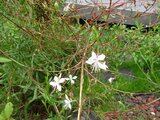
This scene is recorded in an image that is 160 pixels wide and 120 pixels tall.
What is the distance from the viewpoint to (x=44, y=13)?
1986 millimetres

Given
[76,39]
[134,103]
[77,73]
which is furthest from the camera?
[134,103]

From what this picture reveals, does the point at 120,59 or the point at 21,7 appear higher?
the point at 21,7

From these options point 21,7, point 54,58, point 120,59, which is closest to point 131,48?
point 120,59

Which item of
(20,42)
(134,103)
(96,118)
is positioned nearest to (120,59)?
(134,103)

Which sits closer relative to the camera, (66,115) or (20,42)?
(66,115)

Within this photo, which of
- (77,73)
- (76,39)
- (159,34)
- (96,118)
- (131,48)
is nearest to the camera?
(76,39)

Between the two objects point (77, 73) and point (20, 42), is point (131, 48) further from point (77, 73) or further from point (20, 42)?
point (20, 42)

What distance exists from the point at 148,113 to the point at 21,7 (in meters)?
0.89

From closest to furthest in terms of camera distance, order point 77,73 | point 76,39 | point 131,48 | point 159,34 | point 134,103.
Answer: point 76,39
point 77,73
point 131,48
point 134,103
point 159,34

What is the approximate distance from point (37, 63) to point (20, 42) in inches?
6.1

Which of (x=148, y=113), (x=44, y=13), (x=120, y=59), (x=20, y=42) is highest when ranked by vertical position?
(x=44, y=13)

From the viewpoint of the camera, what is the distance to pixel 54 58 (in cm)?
199

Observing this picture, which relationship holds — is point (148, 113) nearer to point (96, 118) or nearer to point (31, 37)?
point (96, 118)

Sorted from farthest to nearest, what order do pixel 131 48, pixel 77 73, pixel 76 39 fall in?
pixel 131 48, pixel 77 73, pixel 76 39
